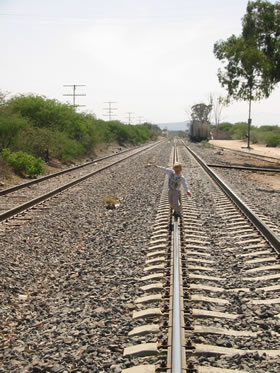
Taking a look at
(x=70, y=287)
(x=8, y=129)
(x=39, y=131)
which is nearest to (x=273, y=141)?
(x=39, y=131)

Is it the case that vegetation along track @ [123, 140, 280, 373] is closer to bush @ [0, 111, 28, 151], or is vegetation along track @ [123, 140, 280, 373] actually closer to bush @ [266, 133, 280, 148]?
bush @ [0, 111, 28, 151]

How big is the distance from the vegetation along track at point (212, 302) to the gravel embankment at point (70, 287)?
0.24 meters

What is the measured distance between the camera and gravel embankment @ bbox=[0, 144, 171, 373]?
420 cm

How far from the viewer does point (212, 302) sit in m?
5.21

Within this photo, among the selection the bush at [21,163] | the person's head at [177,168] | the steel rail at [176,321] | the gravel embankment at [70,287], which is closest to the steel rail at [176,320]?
the steel rail at [176,321]

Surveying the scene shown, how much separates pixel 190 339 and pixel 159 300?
995mm

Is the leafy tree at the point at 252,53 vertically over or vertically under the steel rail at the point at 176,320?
over

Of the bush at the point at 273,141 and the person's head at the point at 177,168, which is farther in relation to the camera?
the bush at the point at 273,141

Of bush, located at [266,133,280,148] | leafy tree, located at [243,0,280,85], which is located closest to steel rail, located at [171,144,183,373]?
leafy tree, located at [243,0,280,85]

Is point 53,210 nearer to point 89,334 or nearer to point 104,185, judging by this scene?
point 104,185

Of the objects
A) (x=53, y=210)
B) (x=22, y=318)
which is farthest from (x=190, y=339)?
(x=53, y=210)

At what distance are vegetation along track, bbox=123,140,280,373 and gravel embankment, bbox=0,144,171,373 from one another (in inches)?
9.3

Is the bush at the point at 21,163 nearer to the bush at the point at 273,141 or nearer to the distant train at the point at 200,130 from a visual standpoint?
the bush at the point at 273,141

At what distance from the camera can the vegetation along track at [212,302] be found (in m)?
3.96
